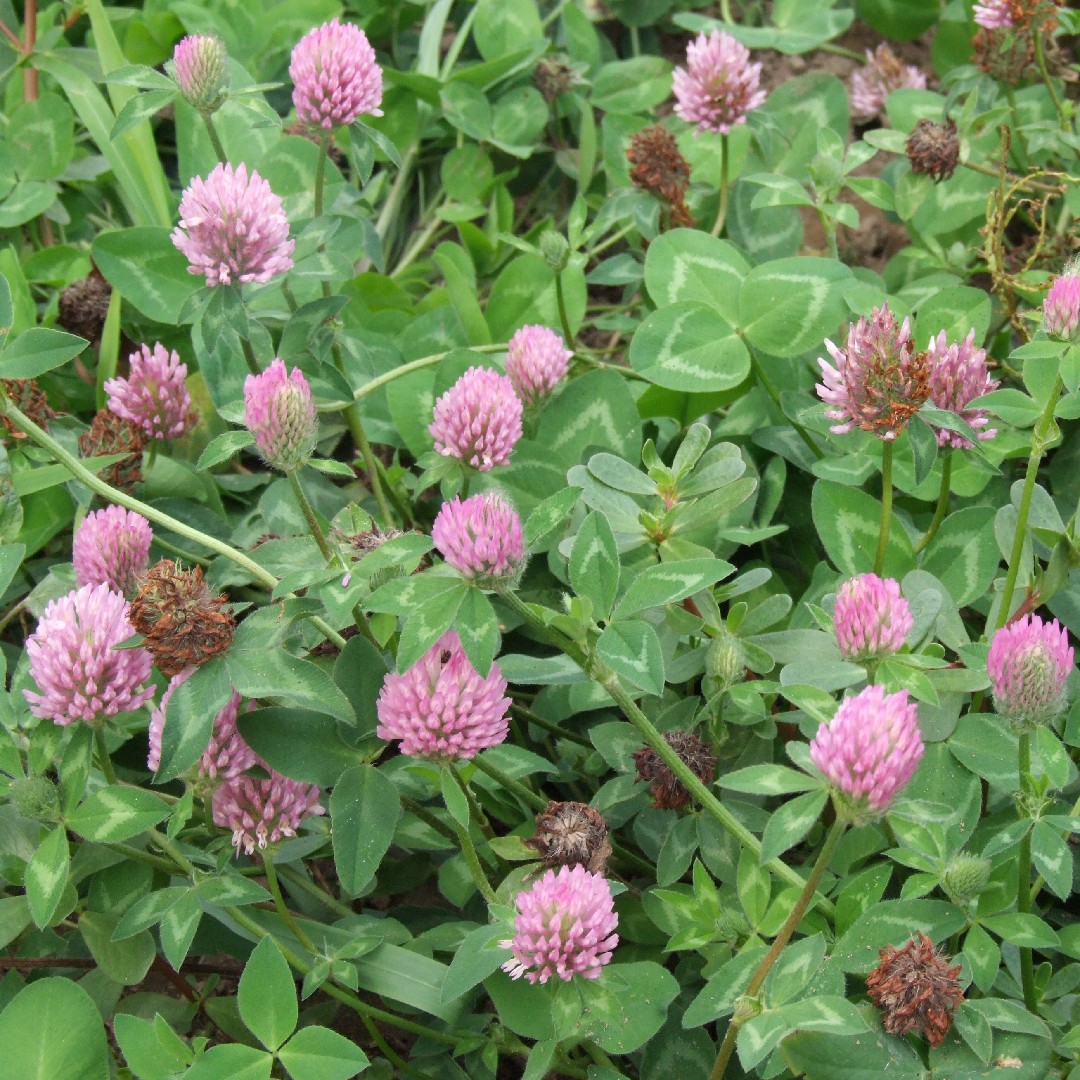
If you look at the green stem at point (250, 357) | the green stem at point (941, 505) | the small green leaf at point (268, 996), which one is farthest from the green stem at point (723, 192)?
the small green leaf at point (268, 996)

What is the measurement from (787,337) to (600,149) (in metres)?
1.02

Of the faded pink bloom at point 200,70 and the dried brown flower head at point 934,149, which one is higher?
the faded pink bloom at point 200,70

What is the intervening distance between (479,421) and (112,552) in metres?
0.47

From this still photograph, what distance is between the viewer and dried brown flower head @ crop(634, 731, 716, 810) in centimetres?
160

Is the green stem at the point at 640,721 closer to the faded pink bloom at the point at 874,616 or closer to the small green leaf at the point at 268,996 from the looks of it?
the faded pink bloom at the point at 874,616

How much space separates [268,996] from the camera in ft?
4.66

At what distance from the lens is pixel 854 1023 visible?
1245 mm

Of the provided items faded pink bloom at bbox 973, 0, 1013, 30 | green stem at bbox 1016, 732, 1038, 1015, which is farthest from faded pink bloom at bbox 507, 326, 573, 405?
faded pink bloom at bbox 973, 0, 1013, 30

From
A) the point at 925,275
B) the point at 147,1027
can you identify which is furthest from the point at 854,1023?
the point at 925,275

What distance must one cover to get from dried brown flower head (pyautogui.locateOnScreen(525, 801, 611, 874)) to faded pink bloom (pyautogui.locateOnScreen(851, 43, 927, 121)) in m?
1.77

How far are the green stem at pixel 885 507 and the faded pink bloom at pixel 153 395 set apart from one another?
1022 millimetres

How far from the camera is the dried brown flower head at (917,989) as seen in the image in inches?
52.9

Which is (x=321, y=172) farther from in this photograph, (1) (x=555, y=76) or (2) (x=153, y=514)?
(1) (x=555, y=76)

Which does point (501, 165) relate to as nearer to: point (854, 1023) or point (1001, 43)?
point (1001, 43)
